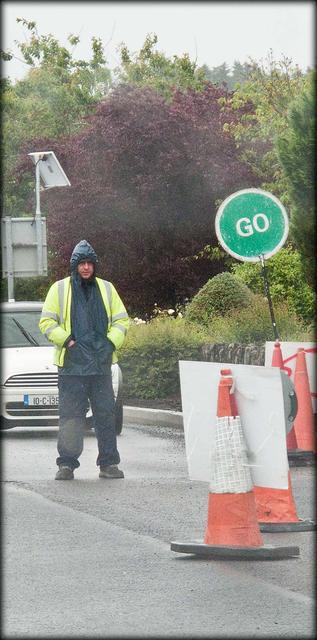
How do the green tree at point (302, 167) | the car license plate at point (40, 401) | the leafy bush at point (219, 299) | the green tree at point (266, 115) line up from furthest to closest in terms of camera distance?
the green tree at point (266, 115)
the leafy bush at point (219, 299)
the car license plate at point (40, 401)
the green tree at point (302, 167)

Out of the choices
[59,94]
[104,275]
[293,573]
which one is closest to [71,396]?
[293,573]

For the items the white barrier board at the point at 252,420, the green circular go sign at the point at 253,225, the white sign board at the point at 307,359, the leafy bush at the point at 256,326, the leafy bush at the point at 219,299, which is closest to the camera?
the white barrier board at the point at 252,420

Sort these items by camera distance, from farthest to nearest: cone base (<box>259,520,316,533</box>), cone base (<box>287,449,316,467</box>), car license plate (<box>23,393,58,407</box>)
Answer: car license plate (<box>23,393,58,407</box>) → cone base (<box>287,449,316,467</box>) → cone base (<box>259,520,316,533</box>)

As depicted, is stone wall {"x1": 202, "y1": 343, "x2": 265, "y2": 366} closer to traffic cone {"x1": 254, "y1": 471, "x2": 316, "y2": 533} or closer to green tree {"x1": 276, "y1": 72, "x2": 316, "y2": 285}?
green tree {"x1": 276, "y1": 72, "x2": 316, "y2": 285}

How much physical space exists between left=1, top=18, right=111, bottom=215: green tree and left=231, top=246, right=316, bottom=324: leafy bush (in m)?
29.3

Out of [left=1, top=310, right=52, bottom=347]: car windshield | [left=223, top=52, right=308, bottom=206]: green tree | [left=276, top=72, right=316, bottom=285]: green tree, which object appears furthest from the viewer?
[left=223, top=52, right=308, bottom=206]: green tree

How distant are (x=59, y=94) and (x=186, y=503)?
169 feet

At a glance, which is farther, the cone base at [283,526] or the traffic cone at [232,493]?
the cone base at [283,526]

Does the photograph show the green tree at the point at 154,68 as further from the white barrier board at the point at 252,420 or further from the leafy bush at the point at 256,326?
the white barrier board at the point at 252,420

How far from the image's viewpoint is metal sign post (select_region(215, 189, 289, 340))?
559 inches

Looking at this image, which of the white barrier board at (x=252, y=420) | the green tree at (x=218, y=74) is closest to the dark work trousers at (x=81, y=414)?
the white barrier board at (x=252, y=420)

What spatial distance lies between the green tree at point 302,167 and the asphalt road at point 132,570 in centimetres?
185

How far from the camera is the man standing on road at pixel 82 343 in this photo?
1308 cm

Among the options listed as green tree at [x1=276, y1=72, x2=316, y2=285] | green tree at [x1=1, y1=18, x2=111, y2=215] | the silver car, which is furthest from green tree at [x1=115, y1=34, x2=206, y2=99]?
green tree at [x1=276, y1=72, x2=316, y2=285]
